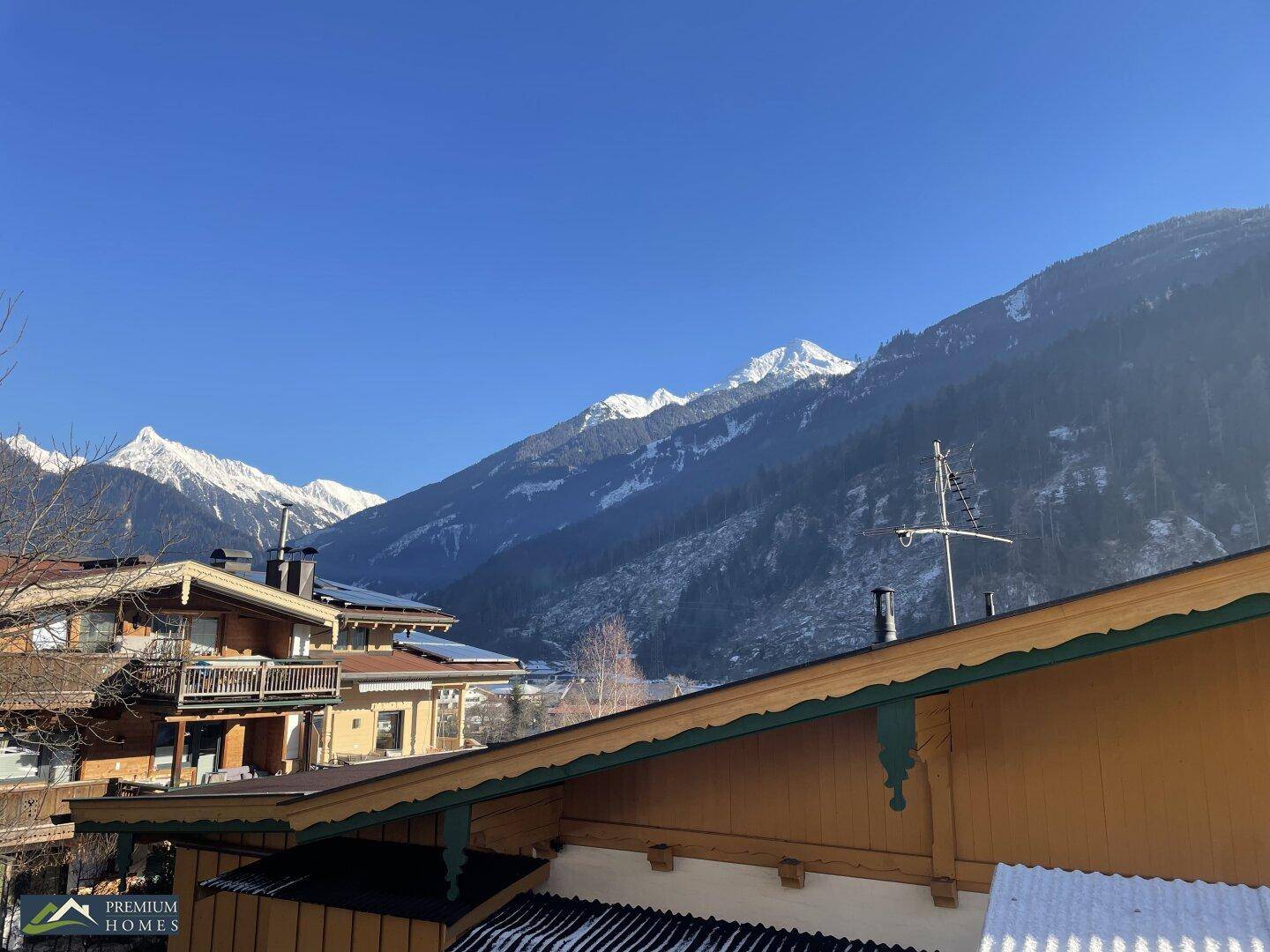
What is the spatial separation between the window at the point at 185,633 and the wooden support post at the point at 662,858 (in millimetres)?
17133

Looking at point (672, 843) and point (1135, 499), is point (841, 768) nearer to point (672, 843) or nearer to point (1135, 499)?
point (672, 843)

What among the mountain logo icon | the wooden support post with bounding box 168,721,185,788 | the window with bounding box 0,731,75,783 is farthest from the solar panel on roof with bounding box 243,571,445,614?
the mountain logo icon

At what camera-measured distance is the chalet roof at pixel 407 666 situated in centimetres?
2567

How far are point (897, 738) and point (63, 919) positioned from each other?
9781 millimetres

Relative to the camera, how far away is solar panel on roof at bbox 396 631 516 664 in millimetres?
29355

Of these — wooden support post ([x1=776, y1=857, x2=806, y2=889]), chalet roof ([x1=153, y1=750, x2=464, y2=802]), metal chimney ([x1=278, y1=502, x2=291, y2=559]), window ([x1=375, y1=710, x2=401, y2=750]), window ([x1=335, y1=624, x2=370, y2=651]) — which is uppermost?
metal chimney ([x1=278, y1=502, x2=291, y2=559])

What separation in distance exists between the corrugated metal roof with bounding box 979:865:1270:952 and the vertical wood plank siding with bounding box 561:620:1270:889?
26 centimetres

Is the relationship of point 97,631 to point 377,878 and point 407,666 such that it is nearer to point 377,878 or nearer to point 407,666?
point 407,666

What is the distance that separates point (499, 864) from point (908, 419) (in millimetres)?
143477

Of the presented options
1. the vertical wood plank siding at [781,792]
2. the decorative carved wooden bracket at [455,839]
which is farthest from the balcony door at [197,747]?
the vertical wood plank siding at [781,792]

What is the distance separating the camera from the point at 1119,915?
480 cm

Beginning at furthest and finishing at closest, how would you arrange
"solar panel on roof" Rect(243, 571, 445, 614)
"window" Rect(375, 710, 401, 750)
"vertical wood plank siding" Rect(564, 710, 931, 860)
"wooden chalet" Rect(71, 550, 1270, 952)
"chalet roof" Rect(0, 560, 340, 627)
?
"window" Rect(375, 710, 401, 750)
"solar panel on roof" Rect(243, 571, 445, 614)
"chalet roof" Rect(0, 560, 340, 627)
"vertical wood plank siding" Rect(564, 710, 931, 860)
"wooden chalet" Rect(71, 550, 1270, 952)

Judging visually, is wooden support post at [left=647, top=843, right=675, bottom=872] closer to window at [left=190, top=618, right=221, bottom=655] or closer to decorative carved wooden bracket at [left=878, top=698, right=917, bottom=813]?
decorative carved wooden bracket at [left=878, top=698, right=917, bottom=813]

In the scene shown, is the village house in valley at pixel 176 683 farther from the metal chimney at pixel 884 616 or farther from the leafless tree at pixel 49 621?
the metal chimney at pixel 884 616
